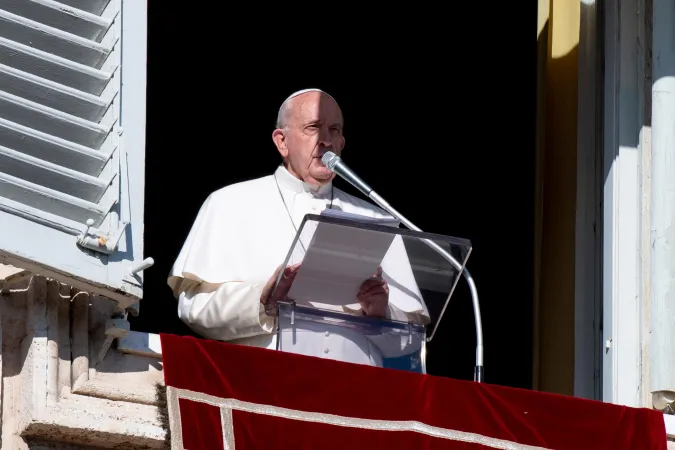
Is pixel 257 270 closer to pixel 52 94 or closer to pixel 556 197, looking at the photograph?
pixel 52 94

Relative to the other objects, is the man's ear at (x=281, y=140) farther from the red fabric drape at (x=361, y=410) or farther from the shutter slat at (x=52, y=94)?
the red fabric drape at (x=361, y=410)

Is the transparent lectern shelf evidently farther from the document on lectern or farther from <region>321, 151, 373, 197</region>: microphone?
<region>321, 151, 373, 197</region>: microphone

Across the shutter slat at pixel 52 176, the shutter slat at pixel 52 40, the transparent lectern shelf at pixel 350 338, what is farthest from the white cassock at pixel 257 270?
the shutter slat at pixel 52 40

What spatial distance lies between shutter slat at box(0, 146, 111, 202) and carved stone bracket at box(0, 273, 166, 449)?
25 centimetres

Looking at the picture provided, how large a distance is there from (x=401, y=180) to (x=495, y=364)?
89cm

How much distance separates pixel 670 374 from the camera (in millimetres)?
6672

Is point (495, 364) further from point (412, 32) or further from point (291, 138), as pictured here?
point (291, 138)

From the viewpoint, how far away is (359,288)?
6285mm

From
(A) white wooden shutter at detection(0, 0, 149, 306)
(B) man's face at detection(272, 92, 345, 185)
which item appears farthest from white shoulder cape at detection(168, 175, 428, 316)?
(A) white wooden shutter at detection(0, 0, 149, 306)

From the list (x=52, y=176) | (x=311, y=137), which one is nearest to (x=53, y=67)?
(x=52, y=176)

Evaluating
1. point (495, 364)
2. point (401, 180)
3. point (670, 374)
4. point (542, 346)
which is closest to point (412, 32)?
point (401, 180)

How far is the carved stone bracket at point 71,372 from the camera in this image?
6.01 meters

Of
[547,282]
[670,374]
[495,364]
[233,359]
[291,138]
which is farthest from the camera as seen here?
[495,364]

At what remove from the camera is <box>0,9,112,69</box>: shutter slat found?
6379mm
